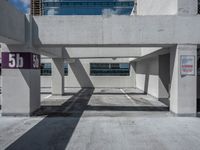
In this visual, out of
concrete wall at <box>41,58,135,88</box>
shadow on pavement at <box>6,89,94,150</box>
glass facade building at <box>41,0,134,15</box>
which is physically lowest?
shadow on pavement at <box>6,89,94,150</box>

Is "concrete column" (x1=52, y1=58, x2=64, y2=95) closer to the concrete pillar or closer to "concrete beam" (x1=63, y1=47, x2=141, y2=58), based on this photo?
"concrete beam" (x1=63, y1=47, x2=141, y2=58)

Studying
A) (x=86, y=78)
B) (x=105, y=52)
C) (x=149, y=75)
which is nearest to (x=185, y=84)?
(x=105, y=52)

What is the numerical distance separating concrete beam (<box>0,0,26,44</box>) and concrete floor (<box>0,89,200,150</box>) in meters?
3.40

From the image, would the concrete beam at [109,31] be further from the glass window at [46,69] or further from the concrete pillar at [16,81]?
the glass window at [46,69]

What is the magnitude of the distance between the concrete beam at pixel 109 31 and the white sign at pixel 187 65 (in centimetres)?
73

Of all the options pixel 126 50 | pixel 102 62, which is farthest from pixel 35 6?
pixel 126 50

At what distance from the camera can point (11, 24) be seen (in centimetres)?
857

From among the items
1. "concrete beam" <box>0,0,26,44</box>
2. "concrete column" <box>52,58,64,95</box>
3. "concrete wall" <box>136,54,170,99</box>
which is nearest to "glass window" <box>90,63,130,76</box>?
"concrete wall" <box>136,54,170,99</box>

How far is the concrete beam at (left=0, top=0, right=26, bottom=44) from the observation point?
7.79 metres

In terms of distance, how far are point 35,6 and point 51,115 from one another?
40.9 m

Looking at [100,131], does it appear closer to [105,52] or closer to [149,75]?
[105,52]

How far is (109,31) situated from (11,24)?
164 inches

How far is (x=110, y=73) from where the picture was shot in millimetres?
27078

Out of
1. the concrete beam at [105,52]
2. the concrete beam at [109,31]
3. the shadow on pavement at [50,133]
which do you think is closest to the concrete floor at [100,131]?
the shadow on pavement at [50,133]
